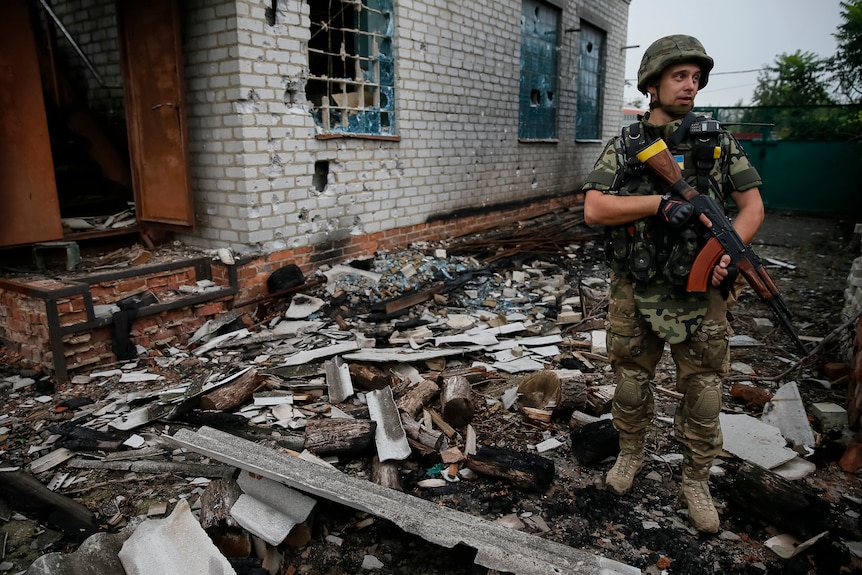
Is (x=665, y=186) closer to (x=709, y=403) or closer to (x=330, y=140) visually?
(x=709, y=403)

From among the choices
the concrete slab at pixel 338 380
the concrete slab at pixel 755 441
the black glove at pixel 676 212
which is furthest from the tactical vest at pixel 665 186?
the concrete slab at pixel 338 380

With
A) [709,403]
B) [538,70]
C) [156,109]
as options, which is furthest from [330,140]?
[538,70]

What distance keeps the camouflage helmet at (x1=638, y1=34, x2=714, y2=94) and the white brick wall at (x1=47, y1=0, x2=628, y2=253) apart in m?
3.46

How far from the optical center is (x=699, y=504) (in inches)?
94.3

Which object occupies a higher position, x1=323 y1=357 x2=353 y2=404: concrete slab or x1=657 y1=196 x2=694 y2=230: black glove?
x1=657 y1=196 x2=694 y2=230: black glove

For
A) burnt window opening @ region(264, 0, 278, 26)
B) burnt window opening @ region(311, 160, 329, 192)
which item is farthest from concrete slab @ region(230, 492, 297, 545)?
burnt window opening @ region(264, 0, 278, 26)

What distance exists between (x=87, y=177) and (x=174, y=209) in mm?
1764

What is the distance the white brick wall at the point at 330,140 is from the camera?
4.68 meters

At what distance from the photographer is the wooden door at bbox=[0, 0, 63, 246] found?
4.25 metres

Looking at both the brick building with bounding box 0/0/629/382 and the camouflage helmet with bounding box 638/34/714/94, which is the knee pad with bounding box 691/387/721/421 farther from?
the brick building with bounding box 0/0/629/382

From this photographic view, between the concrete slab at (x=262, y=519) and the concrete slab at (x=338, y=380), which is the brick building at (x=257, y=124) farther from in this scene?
the concrete slab at (x=262, y=519)

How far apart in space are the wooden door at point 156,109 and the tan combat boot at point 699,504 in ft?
14.9

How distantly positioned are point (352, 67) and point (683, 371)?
5106mm

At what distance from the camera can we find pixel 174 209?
5117 mm
